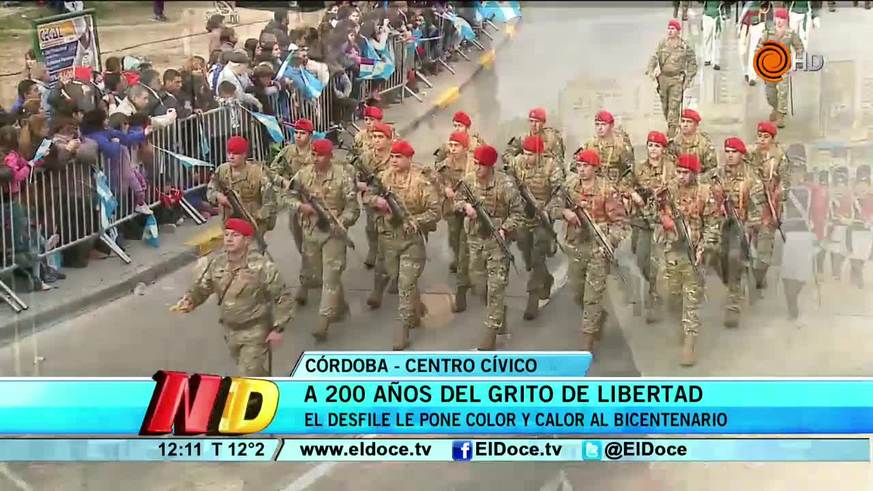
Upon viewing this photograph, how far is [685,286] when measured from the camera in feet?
13.7

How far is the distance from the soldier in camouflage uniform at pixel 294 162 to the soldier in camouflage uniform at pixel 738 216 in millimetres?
1449

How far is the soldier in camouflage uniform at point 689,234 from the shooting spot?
13.6ft

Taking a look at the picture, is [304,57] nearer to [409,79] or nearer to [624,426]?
[409,79]

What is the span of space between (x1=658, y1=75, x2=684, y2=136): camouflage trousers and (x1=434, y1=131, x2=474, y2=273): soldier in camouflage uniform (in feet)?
2.29

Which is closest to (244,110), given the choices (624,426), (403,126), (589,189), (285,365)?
(403,126)

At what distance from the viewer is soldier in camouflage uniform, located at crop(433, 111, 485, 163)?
4184mm

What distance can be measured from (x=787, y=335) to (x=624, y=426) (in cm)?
67

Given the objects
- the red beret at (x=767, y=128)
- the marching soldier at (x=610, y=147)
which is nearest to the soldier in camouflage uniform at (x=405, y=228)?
the marching soldier at (x=610, y=147)

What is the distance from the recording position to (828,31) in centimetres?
416

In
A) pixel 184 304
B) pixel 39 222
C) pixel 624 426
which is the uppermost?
pixel 39 222

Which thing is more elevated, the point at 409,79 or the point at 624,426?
the point at 409,79

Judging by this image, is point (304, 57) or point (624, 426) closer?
point (624, 426)
